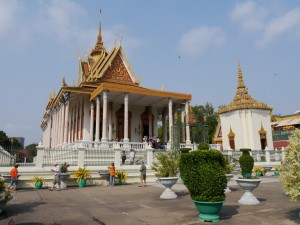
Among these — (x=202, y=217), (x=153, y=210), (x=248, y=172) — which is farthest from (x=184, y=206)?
(x=248, y=172)

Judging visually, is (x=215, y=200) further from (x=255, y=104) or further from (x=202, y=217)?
(x=255, y=104)

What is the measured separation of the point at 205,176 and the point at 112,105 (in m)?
19.1

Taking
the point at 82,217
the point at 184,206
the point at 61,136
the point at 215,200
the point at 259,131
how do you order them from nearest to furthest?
the point at 215,200, the point at 82,217, the point at 184,206, the point at 61,136, the point at 259,131

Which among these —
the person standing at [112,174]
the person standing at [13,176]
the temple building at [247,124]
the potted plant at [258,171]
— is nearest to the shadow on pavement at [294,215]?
the person standing at [112,174]

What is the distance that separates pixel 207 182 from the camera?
235 inches

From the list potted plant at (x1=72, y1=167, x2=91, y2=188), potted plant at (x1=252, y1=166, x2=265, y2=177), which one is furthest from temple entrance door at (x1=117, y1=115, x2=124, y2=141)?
potted plant at (x1=252, y1=166, x2=265, y2=177)

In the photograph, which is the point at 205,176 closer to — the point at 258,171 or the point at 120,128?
the point at 258,171

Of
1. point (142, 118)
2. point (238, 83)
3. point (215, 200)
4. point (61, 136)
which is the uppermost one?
point (238, 83)

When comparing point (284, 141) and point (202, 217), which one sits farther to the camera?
point (284, 141)

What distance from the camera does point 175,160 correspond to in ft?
34.4

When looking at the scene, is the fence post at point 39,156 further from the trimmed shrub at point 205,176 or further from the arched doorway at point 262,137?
the arched doorway at point 262,137

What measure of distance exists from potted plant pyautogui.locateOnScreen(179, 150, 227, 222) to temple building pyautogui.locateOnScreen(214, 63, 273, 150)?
19308 millimetres

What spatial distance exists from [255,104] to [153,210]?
21.9 metres

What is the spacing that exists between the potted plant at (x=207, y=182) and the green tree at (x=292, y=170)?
1.32 m
